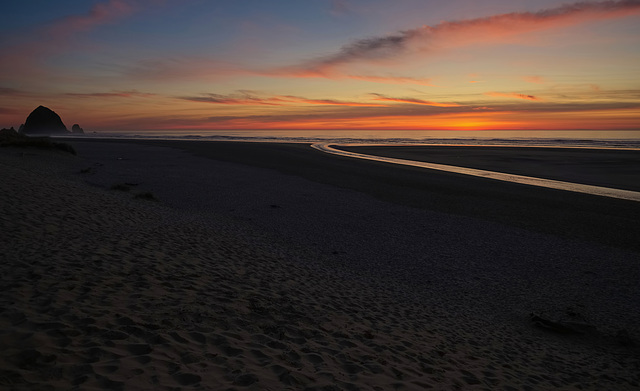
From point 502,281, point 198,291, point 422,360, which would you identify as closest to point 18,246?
point 198,291

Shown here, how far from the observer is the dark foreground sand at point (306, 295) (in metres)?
5.14

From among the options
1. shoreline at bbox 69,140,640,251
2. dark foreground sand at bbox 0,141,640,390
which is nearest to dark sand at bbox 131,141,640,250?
shoreline at bbox 69,140,640,251

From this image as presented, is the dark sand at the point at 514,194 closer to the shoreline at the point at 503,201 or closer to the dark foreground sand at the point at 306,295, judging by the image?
the shoreline at the point at 503,201

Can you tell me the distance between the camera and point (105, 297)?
21.4 feet

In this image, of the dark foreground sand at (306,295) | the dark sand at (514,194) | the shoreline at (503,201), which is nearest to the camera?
the dark foreground sand at (306,295)

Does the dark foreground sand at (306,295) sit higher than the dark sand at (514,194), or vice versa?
the dark sand at (514,194)

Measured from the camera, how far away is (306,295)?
8.30 m

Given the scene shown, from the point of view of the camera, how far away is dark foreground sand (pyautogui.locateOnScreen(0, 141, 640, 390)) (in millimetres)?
5141

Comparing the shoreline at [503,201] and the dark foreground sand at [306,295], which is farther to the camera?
the shoreline at [503,201]

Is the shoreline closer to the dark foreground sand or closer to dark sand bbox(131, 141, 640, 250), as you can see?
dark sand bbox(131, 141, 640, 250)

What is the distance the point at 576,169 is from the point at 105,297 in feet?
128

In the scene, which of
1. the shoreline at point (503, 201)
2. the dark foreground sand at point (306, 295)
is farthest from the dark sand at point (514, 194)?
the dark foreground sand at point (306, 295)

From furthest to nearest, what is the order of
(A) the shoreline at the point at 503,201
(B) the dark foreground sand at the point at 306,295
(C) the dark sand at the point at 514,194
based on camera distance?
(C) the dark sand at the point at 514,194 → (A) the shoreline at the point at 503,201 → (B) the dark foreground sand at the point at 306,295

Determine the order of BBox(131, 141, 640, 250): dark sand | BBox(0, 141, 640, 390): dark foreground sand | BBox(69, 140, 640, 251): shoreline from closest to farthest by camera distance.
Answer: BBox(0, 141, 640, 390): dark foreground sand < BBox(69, 140, 640, 251): shoreline < BBox(131, 141, 640, 250): dark sand
